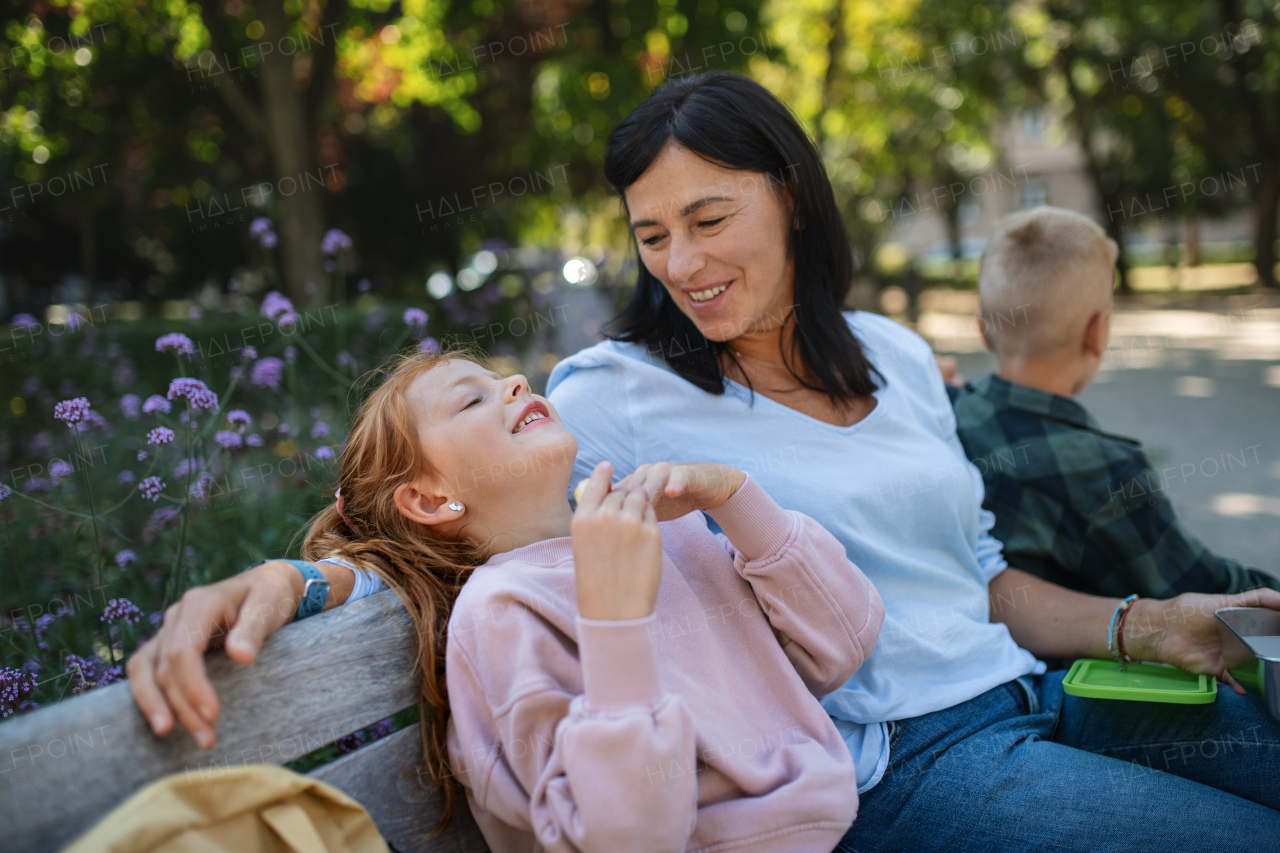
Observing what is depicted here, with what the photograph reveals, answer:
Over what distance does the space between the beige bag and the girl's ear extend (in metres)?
0.57

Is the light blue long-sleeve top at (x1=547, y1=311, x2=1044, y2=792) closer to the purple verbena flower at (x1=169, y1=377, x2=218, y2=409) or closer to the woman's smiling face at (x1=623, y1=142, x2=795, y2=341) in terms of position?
the woman's smiling face at (x1=623, y1=142, x2=795, y2=341)

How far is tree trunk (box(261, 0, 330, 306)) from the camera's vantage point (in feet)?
29.1

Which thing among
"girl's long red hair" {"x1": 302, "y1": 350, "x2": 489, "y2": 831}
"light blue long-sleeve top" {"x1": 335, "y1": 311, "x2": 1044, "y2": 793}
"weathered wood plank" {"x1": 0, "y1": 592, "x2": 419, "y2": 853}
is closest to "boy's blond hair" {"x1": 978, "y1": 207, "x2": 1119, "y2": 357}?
"light blue long-sleeve top" {"x1": 335, "y1": 311, "x2": 1044, "y2": 793}

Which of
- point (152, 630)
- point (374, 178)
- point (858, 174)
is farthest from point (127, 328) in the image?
point (858, 174)

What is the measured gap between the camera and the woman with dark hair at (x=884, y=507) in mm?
1749

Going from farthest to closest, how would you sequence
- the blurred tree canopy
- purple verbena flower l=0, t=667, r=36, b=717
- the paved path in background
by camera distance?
the blurred tree canopy
the paved path in background
purple verbena flower l=0, t=667, r=36, b=717

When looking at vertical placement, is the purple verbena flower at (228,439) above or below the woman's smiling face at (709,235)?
below

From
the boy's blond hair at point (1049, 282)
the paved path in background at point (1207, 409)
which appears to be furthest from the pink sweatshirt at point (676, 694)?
the paved path in background at point (1207, 409)

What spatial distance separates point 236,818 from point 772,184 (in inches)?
67.9

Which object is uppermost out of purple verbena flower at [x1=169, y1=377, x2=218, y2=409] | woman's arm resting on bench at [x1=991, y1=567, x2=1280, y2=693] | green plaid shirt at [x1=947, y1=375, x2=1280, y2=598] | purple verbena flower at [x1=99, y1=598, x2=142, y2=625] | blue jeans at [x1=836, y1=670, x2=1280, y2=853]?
purple verbena flower at [x1=169, y1=377, x2=218, y2=409]

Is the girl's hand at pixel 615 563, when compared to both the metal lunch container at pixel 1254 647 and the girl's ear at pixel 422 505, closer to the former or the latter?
the girl's ear at pixel 422 505

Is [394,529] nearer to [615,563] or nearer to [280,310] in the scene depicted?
[615,563]

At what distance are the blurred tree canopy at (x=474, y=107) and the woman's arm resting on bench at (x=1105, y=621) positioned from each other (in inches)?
109

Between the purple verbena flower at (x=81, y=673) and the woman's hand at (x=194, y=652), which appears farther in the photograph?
the purple verbena flower at (x=81, y=673)
